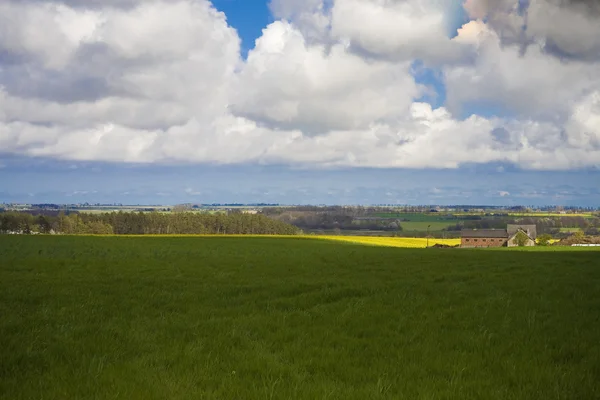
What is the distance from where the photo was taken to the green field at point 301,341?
7.14 meters

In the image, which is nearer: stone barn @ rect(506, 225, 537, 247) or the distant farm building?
stone barn @ rect(506, 225, 537, 247)

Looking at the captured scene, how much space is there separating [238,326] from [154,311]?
3.34 m

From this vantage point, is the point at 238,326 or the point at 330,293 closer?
the point at 238,326

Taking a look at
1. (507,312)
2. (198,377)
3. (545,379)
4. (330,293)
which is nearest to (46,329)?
(198,377)

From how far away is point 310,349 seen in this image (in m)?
9.18

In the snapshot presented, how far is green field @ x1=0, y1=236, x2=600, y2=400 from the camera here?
7.14m

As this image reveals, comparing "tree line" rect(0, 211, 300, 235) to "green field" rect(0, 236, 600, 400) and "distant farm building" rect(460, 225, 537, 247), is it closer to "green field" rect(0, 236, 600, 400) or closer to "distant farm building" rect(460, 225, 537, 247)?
"distant farm building" rect(460, 225, 537, 247)

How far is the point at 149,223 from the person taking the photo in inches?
5782

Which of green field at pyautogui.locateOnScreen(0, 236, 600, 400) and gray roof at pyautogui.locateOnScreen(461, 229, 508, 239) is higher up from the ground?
green field at pyautogui.locateOnScreen(0, 236, 600, 400)

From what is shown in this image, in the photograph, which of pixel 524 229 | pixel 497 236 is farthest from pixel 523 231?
pixel 497 236

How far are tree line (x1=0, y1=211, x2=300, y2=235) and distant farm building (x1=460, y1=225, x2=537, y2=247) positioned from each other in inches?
2046

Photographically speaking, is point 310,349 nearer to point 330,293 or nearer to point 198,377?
point 198,377

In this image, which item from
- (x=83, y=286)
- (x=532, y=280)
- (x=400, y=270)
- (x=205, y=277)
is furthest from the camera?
(x=400, y=270)

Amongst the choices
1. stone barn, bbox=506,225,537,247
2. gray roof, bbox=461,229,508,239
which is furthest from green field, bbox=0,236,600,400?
gray roof, bbox=461,229,508,239
